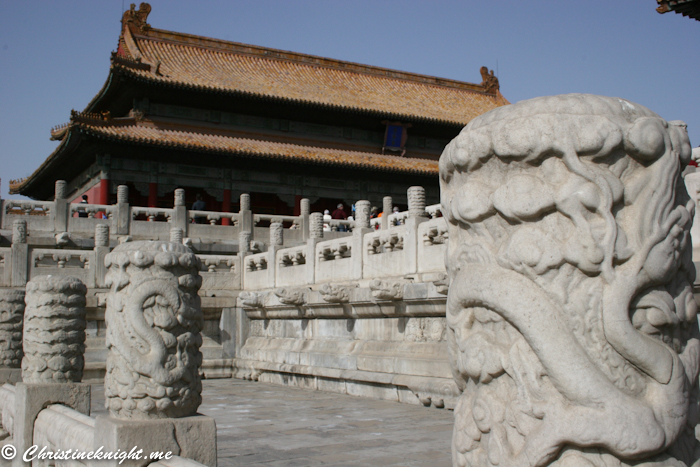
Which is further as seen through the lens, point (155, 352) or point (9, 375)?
point (9, 375)

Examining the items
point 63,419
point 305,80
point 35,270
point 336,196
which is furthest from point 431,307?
point 305,80

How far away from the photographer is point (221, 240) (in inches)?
627

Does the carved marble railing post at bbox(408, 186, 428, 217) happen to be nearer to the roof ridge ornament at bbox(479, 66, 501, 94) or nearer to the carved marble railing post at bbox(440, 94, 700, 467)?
the carved marble railing post at bbox(440, 94, 700, 467)

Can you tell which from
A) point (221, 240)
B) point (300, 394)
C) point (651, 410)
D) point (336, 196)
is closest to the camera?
point (651, 410)

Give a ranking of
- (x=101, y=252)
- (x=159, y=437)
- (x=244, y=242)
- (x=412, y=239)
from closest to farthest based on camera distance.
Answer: (x=159, y=437), (x=412, y=239), (x=101, y=252), (x=244, y=242)

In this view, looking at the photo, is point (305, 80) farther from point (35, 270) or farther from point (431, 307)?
point (431, 307)

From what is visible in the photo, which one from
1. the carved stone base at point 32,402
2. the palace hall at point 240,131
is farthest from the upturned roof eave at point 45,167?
the carved stone base at point 32,402

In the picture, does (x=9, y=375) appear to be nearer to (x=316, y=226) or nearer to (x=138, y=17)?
(x=316, y=226)

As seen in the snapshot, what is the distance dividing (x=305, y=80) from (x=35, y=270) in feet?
47.3

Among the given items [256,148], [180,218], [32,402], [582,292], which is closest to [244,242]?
[180,218]

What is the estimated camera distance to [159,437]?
13.3 feet

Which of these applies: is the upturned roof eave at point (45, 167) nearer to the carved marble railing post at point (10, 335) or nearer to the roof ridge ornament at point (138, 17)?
the roof ridge ornament at point (138, 17)

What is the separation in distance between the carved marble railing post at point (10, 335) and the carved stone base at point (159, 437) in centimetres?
419

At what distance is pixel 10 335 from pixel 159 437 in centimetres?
463
